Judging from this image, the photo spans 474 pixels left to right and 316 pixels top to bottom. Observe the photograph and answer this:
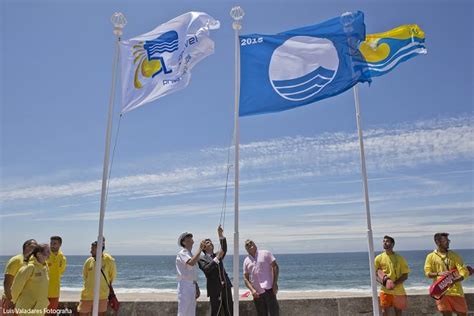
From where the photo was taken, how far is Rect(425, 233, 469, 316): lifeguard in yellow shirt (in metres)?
5.89

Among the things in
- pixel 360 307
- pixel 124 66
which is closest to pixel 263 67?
pixel 124 66

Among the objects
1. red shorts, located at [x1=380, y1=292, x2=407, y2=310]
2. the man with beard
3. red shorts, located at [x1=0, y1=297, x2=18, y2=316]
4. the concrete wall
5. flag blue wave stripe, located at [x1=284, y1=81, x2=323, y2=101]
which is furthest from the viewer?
the concrete wall

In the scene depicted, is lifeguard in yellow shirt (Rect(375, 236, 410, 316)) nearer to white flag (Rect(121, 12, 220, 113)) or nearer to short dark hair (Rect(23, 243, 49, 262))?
white flag (Rect(121, 12, 220, 113))

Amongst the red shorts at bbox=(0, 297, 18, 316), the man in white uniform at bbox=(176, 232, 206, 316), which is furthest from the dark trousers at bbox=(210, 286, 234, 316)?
the red shorts at bbox=(0, 297, 18, 316)

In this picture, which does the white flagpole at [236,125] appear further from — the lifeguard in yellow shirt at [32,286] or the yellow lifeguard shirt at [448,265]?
the yellow lifeguard shirt at [448,265]

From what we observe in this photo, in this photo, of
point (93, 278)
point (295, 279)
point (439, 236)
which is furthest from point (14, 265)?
point (295, 279)

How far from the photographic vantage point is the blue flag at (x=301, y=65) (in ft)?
18.3

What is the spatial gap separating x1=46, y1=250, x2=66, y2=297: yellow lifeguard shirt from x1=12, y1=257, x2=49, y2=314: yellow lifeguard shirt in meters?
1.63

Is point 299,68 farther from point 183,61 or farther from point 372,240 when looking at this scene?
point 372,240

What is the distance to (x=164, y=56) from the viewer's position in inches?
228

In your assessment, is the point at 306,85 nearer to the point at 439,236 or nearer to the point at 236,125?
the point at 236,125

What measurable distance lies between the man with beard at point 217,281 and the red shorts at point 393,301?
241cm

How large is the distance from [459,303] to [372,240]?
1892 mm

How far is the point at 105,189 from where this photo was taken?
206 inches
